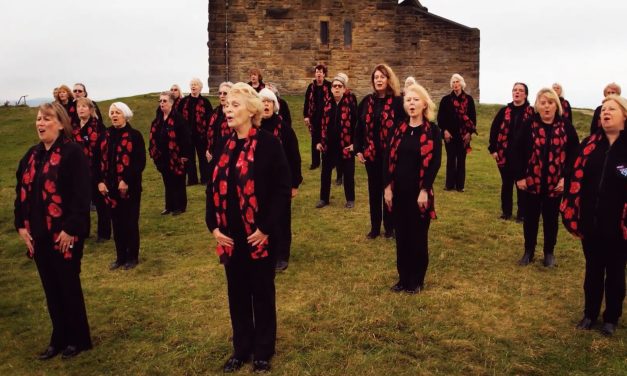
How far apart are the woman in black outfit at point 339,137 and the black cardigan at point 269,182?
18.1ft

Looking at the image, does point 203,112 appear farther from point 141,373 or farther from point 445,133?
point 141,373

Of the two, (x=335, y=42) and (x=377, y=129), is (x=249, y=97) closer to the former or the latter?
(x=377, y=129)

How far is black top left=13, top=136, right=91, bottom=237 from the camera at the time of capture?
15.8 ft

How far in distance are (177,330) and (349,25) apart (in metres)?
24.4

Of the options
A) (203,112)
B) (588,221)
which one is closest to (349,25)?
(203,112)

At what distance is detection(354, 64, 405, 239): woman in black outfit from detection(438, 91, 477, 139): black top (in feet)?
10.4

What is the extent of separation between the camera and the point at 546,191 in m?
6.79

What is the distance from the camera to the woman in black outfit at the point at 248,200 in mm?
4281

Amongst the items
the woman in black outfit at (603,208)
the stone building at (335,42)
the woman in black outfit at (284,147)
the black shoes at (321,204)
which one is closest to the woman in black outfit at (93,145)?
the woman in black outfit at (284,147)

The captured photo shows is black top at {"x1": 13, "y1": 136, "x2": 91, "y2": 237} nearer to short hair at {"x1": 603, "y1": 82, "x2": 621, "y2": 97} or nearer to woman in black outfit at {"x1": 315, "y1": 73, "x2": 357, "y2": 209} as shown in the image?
woman in black outfit at {"x1": 315, "y1": 73, "x2": 357, "y2": 209}

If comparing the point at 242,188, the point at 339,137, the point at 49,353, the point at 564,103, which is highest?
the point at 564,103

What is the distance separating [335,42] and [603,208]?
2410 cm

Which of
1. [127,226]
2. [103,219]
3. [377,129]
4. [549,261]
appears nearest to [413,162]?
[377,129]

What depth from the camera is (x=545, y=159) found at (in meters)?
6.77
